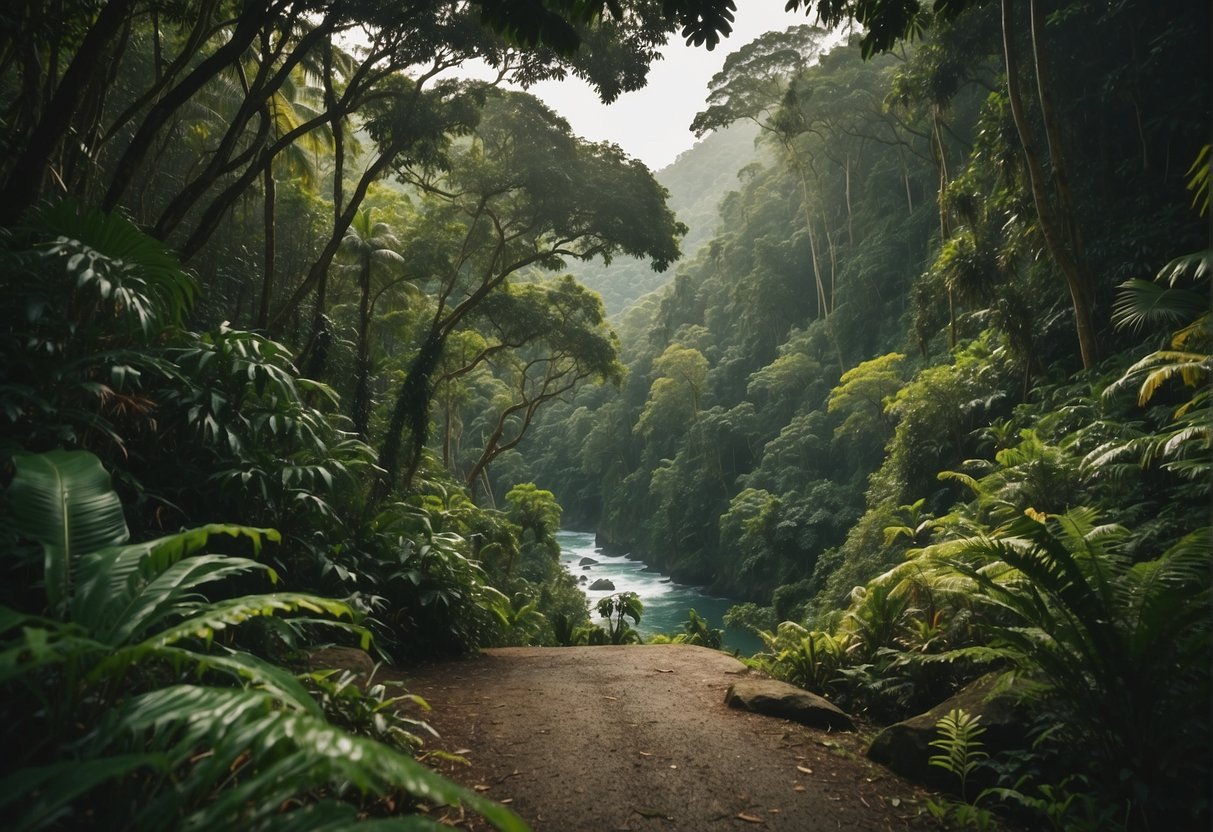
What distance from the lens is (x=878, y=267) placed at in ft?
92.1

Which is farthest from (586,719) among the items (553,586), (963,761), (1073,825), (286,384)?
(553,586)

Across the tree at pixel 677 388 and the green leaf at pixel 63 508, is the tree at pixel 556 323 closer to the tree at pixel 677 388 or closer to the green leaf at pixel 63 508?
the green leaf at pixel 63 508

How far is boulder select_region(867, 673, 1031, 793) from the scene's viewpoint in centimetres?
339

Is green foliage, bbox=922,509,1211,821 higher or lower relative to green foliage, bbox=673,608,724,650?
higher

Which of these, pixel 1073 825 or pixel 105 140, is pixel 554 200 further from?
pixel 1073 825

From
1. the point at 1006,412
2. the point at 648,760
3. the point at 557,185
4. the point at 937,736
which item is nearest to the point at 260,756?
the point at 648,760

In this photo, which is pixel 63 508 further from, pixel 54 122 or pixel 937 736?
pixel 937 736

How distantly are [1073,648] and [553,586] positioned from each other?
17.5 m

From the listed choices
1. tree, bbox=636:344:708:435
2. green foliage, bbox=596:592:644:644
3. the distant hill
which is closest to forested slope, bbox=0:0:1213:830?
green foliage, bbox=596:592:644:644

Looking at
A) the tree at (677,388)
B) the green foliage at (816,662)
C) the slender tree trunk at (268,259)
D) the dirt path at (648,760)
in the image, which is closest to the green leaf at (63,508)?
the dirt path at (648,760)

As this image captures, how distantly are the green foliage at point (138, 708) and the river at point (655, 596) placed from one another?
647 inches

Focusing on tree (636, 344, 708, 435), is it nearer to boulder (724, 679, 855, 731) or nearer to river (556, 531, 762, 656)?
river (556, 531, 762, 656)

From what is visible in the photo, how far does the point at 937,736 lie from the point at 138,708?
3.61 meters

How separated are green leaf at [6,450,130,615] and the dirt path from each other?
72.1 inches
